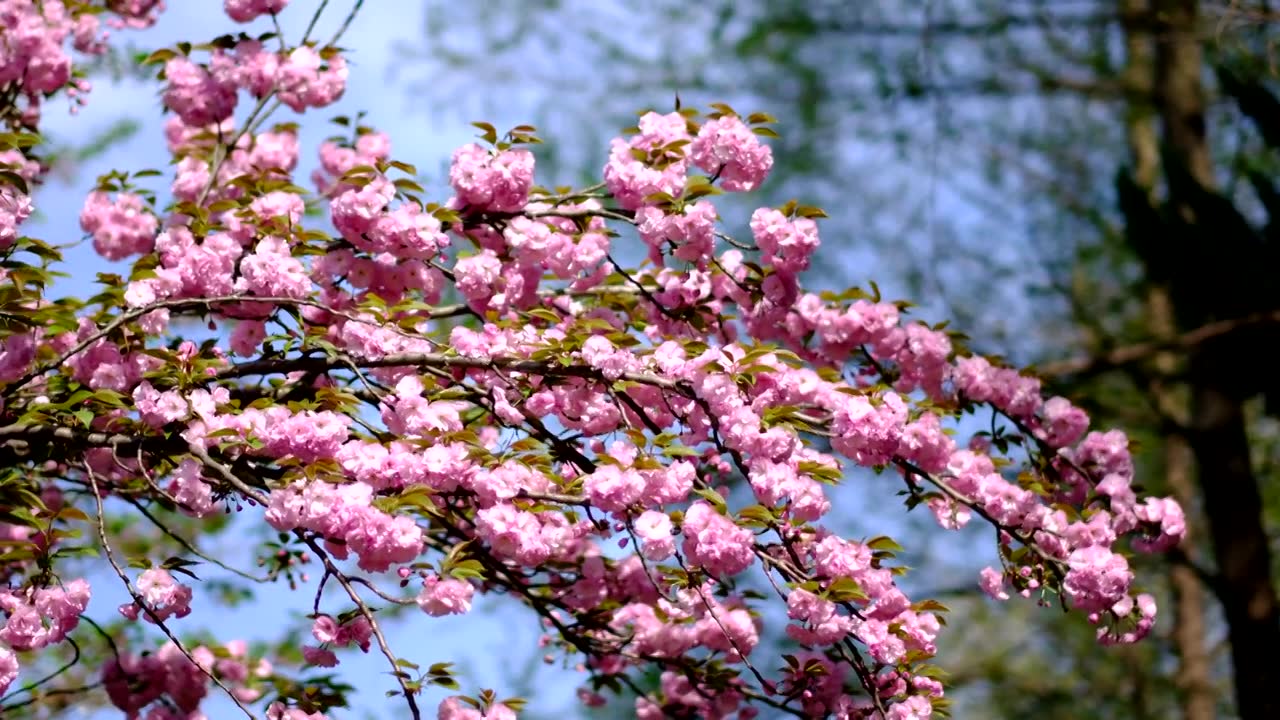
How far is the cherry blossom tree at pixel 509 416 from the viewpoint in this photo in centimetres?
311

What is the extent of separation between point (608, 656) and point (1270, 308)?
12.9 ft

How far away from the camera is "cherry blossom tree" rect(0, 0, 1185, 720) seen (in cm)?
311

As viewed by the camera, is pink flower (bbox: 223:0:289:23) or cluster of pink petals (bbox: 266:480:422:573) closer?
cluster of pink petals (bbox: 266:480:422:573)

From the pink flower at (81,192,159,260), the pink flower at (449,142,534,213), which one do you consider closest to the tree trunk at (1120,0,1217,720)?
the pink flower at (449,142,534,213)

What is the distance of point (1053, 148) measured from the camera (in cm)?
990

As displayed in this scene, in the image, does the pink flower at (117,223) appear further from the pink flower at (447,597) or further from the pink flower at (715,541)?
the pink flower at (715,541)

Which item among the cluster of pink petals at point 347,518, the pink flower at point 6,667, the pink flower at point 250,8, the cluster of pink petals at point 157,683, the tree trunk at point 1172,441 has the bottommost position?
the pink flower at point 6,667

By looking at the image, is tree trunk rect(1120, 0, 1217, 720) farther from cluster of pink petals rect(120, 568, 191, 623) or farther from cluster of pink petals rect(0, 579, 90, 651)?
cluster of pink petals rect(0, 579, 90, 651)

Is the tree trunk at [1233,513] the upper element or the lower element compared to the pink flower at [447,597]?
upper

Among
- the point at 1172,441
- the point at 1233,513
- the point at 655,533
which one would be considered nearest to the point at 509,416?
the point at 655,533

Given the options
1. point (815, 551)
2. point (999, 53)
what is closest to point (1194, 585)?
point (999, 53)

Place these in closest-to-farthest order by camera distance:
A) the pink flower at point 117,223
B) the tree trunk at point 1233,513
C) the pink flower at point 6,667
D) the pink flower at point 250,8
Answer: the pink flower at point 6,667
the pink flower at point 117,223
the pink flower at point 250,8
the tree trunk at point 1233,513

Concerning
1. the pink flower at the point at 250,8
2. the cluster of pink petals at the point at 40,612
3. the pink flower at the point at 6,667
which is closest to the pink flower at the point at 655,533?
the cluster of pink petals at the point at 40,612

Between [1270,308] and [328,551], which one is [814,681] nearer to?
[328,551]
